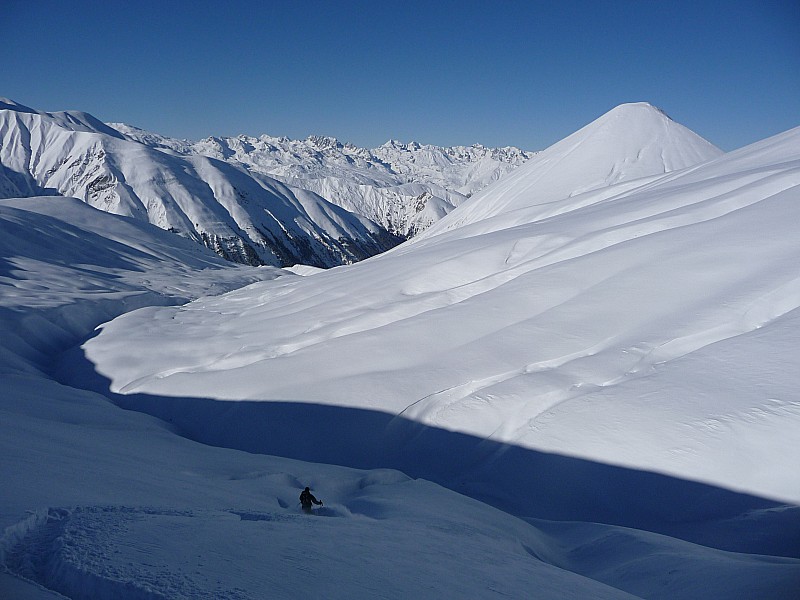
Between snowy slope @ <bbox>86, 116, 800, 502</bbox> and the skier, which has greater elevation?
snowy slope @ <bbox>86, 116, 800, 502</bbox>

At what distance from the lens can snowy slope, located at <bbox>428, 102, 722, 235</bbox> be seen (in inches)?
2694

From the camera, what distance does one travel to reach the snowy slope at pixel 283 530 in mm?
4840

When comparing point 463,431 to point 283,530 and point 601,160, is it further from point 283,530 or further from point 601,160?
point 601,160

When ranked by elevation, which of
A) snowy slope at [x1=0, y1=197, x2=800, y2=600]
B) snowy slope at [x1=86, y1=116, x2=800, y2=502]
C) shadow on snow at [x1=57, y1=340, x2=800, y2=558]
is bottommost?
snowy slope at [x1=0, y1=197, x2=800, y2=600]

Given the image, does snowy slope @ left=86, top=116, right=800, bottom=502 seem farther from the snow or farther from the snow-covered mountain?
Answer: the snow-covered mountain

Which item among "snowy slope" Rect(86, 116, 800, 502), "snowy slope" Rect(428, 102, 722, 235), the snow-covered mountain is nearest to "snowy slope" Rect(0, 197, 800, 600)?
"snowy slope" Rect(86, 116, 800, 502)

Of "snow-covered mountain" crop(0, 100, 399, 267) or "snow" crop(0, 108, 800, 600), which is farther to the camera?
"snow-covered mountain" crop(0, 100, 399, 267)

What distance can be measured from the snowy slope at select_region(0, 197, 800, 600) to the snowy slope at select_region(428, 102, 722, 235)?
56343 millimetres

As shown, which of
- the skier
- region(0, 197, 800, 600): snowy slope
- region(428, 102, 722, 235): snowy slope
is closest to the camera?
region(0, 197, 800, 600): snowy slope

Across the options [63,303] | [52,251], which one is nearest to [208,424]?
[63,303]

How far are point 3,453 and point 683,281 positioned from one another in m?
16.2

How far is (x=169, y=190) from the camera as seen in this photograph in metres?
152

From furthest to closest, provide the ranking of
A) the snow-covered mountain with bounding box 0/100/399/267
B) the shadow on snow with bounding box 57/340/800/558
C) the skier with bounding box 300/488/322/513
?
the snow-covered mountain with bounding box 0/100/399/267 < the shadow on snow with bounding box 57/340/800/558 < the skier with bounding box 300/488/322/513

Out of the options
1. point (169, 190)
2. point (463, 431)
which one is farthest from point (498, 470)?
point (169, 190)
